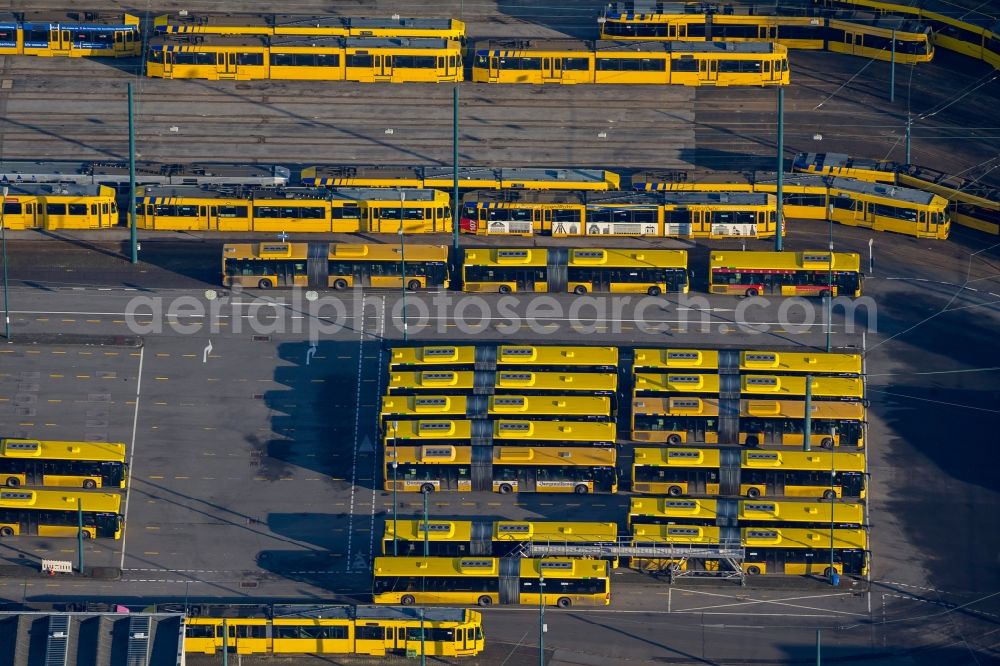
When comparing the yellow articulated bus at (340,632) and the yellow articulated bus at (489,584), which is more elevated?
the yellow articulated bus at (489,584)

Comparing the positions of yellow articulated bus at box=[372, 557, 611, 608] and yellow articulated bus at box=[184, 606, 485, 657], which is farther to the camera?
yellow articulated bus at box=[372, 557, 611, 608]

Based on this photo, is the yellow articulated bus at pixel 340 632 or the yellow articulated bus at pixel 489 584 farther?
the yellow articulated bus at pixel 489 584

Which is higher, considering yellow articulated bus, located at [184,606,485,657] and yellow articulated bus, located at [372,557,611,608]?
yellow articulated bus, located at [372,557,611,608]

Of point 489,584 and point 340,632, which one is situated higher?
point 489,584

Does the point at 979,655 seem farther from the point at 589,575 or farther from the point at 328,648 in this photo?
the point at 328,648

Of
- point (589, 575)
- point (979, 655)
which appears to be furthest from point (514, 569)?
point (979, 655)
